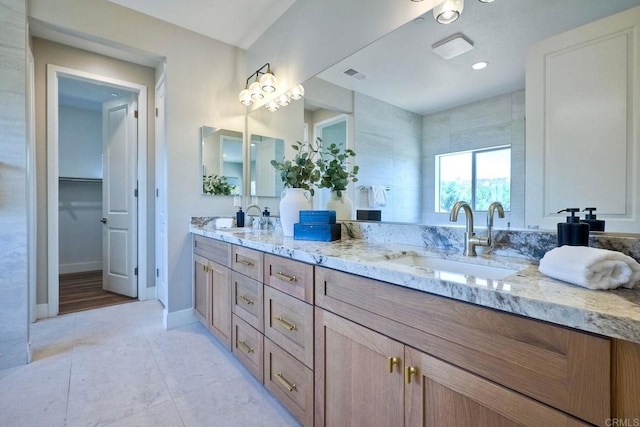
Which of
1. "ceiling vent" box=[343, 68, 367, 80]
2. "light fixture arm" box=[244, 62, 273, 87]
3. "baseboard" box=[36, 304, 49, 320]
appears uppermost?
"light fixture arm" box=[244, 62, 273, 87]

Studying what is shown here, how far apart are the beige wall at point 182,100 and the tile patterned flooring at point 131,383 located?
494mm

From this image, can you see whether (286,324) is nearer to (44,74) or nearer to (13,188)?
(13,188)

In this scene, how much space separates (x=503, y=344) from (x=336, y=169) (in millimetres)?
1390

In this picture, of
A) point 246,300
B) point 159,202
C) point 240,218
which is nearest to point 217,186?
point 240,218

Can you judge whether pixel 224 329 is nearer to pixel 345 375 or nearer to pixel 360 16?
pixel 345 375

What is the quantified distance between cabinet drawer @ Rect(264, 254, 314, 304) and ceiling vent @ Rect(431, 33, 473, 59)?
115 centimetres

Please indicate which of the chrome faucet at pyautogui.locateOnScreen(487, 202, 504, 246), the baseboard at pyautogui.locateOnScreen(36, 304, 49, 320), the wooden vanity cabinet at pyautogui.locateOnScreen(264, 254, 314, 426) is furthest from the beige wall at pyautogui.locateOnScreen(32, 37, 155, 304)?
the chrome faucet at pyautogui.locateOnScreen(487, 202, 504, 246)

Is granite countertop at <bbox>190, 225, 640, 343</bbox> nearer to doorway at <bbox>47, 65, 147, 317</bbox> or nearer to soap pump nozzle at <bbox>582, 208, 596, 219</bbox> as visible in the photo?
soap pump nozzle at <bbox>582, 208, 596, 219</bbox>

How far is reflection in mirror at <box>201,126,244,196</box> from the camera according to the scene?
270 centimetres

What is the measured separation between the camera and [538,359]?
0.59 meters

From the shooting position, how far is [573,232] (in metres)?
0.87

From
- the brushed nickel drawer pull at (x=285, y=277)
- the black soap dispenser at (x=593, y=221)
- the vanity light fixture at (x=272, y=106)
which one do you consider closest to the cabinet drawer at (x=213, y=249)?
the brushed nickel drawer pull at (x=285, y=277)

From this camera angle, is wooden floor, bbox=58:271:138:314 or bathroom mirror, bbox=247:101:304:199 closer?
bathroom mirror, bbox=247:101:304:199

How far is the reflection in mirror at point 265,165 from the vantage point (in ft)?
8.58
